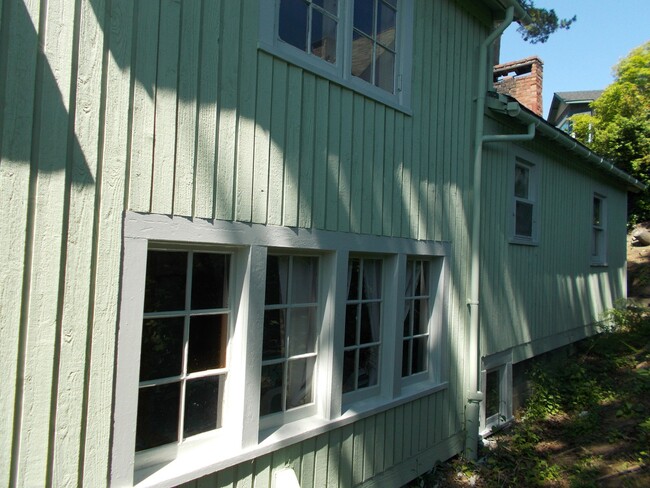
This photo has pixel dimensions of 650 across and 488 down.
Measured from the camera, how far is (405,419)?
4727 mm

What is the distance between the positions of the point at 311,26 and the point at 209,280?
2.08 meters

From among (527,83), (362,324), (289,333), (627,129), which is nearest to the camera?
(289,333)

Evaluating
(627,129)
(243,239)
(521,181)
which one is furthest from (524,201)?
(627,129)

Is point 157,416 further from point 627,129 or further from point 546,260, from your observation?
point 627,129

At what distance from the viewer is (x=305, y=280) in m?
3.91

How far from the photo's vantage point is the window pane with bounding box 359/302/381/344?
448cm

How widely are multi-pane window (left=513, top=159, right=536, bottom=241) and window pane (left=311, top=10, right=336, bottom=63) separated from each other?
4084 millimetres

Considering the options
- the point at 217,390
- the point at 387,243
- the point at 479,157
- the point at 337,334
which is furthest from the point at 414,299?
the point at 217,390

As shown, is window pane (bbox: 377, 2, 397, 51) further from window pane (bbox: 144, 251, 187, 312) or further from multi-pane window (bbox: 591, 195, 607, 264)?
multi-pane window (bbox: 591, 195, 607, 264)

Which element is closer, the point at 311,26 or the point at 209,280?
the point at 209,280

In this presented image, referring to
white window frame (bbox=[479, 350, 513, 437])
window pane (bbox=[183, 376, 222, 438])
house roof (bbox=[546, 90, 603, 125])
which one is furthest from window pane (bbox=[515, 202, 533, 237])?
house roof (bbox=[546, 90, 603, 125])

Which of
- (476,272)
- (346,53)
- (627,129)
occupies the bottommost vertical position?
(476,272)

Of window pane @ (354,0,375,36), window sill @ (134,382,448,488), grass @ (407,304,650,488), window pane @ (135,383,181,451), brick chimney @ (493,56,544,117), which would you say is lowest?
grass @ (407,304,650,488)

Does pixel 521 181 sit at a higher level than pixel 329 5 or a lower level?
lower
